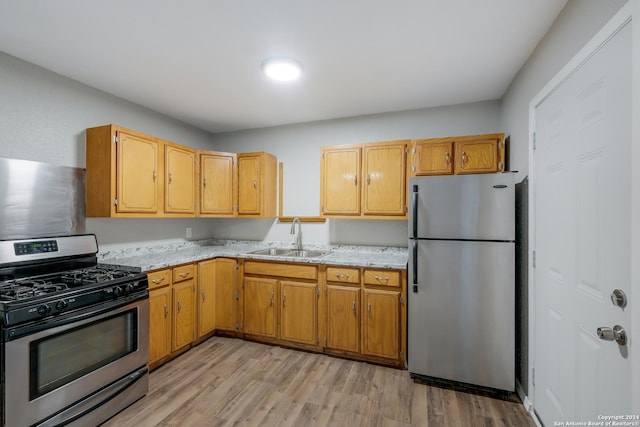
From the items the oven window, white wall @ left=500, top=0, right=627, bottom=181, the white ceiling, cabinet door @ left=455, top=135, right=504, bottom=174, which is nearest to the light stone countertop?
the oven window

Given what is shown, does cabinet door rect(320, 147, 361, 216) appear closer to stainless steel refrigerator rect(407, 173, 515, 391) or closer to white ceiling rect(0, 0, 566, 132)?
white ceiling rect(0, 0, 566, 132)

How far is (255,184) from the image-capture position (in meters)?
3.46

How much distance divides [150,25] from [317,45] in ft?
3.42

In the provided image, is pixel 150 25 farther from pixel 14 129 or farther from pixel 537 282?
pixel 537 282

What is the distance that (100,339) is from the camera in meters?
1.89

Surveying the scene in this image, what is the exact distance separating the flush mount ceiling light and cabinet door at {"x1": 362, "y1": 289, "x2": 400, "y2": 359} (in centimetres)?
197

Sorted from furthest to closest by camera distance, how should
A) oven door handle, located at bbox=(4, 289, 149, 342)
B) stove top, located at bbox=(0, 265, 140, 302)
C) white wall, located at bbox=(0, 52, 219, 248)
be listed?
white wall, located at bbox=(0, 52, 219, 248) → stove top, located at bbox=(0, 265, 140, 302) → oven door handle, located at bbox=(4, 289, 149, 342)

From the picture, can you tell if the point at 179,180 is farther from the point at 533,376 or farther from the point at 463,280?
the point at 533,376

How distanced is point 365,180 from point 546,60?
163cm

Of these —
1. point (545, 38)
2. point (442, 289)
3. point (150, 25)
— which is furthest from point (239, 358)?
point (545, 38)

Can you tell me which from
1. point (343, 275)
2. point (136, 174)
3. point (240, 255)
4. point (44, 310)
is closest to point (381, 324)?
point (343, 275)

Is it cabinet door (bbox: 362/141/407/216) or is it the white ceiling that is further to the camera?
cabinet door (bbox: 362/141/407/216)

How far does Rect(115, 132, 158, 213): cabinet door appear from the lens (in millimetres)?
2465

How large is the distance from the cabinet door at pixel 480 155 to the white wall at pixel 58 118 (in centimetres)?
326
